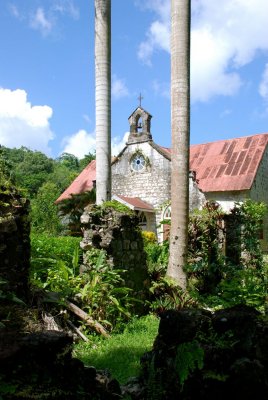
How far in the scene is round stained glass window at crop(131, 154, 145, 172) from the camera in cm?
2392

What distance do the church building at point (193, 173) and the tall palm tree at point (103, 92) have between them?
1203 cm

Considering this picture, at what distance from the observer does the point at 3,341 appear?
219cm

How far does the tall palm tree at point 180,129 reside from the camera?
350 inches

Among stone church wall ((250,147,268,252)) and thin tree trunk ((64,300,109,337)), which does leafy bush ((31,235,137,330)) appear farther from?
stone church wall ((250,147,268,252))

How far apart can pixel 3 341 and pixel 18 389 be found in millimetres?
Result: 259

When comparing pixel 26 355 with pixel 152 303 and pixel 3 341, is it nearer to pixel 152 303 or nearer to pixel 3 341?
pixel 3 341

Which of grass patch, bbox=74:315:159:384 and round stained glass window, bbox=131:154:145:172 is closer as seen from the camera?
grass patch, bbox=74:315:159:384

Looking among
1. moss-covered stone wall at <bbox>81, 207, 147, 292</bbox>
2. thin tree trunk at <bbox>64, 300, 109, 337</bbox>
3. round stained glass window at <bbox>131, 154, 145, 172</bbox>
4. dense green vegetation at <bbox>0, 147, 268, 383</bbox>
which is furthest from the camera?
round stained glass window at <bbox>131, 154, 145, 172</bbox>

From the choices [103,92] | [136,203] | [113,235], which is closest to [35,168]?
[136,203]

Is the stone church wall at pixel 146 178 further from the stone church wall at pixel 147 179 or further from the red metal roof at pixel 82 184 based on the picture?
the red metal roof at pixel 82 184

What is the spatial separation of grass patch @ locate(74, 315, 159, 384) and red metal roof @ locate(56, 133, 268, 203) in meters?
15.1

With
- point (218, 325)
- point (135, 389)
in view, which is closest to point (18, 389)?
point (135, 389)

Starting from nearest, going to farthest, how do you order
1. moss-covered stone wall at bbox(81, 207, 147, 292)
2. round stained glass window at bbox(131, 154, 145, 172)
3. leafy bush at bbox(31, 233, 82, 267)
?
moss-covered stone wall at bbox(81, 207, 147, 292), leafy bush at bbox(31, 233, 82, 267), round stained glass window at bbox(131, 154, 145, 172)

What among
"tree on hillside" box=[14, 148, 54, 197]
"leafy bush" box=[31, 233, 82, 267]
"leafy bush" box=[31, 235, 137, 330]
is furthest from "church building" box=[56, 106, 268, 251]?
"tree on hillside" box=[14, 148, 54, 197]
